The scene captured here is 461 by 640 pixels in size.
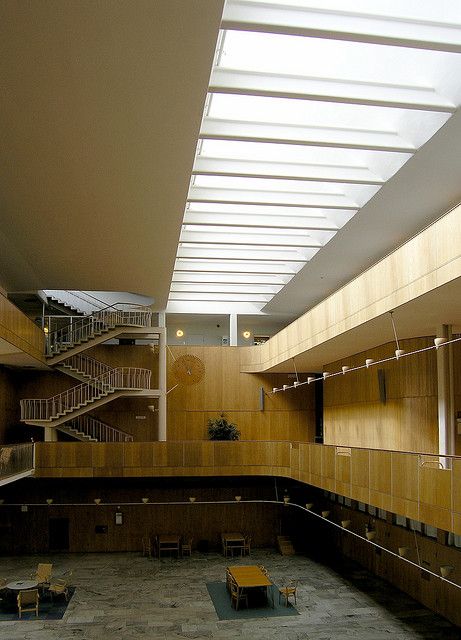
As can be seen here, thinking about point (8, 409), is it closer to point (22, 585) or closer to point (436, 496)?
point (22, 585)

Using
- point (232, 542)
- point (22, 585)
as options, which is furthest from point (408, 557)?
point (22, 585)

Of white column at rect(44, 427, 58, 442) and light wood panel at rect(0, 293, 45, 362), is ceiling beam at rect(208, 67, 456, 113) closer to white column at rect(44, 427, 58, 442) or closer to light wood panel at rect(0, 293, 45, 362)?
light wood panel at rect(0, 293, 45, 362)

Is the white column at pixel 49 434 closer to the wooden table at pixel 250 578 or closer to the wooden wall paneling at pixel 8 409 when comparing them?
the wooden wall paneling at pixel 8 409

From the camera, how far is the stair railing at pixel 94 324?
1128 inches

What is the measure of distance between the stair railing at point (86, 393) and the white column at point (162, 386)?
1.86 feet

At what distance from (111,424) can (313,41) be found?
22604 mm

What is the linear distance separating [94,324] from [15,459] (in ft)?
26.8

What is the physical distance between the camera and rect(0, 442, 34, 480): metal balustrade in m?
21.3

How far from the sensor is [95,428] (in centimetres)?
3022

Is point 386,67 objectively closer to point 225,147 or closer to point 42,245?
point 225,147

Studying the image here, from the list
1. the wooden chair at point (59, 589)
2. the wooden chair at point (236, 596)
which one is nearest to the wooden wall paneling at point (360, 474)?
the wooden chair at point (236, 596)

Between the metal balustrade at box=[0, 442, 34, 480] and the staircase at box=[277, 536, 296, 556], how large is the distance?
10848 mm

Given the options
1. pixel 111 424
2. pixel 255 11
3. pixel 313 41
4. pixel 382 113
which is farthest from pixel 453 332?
pixel 111 424

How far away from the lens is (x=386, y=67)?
13.0 m
